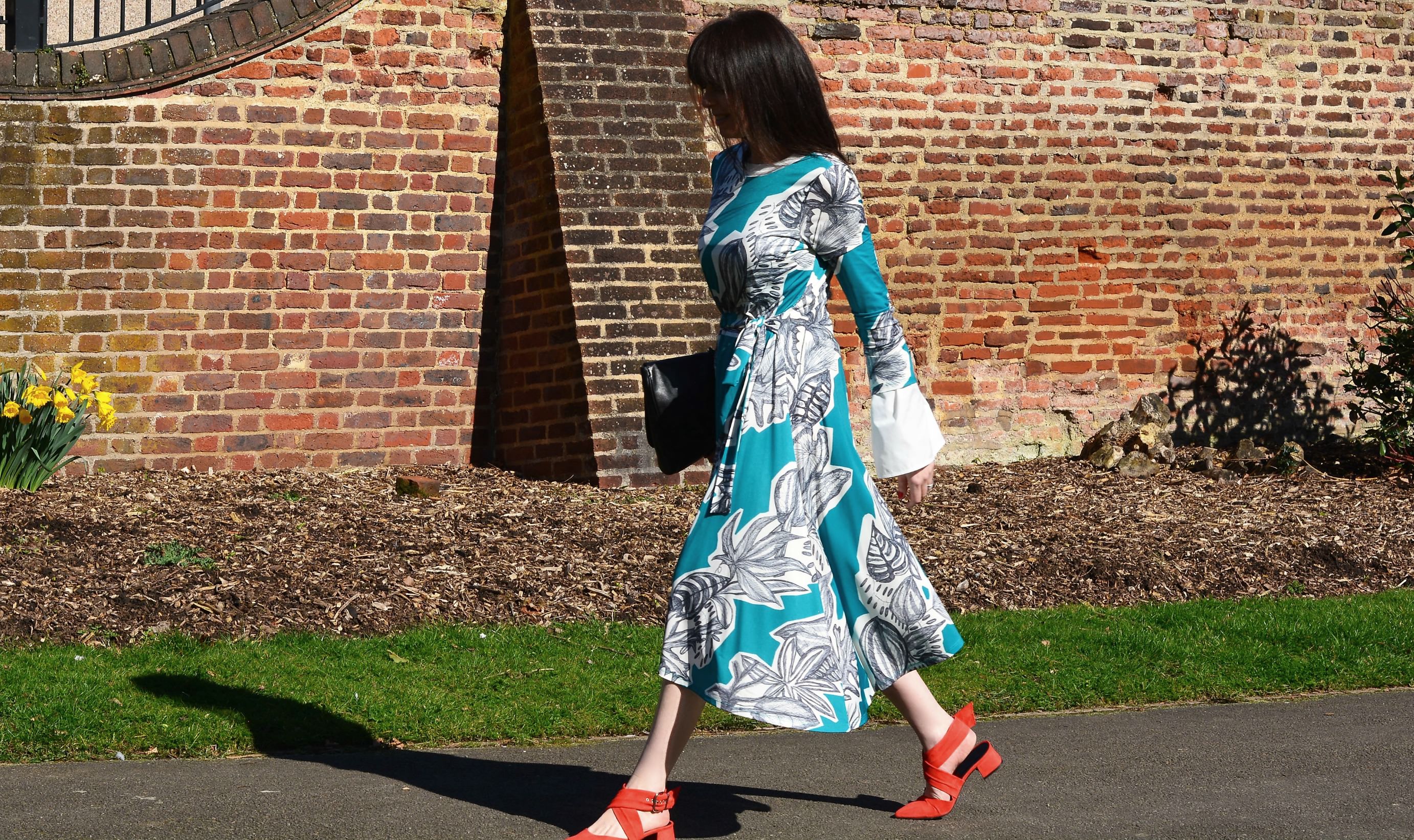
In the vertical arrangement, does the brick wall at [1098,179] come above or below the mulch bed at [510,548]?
above

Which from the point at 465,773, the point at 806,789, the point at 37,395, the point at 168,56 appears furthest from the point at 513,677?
the point at 168,56

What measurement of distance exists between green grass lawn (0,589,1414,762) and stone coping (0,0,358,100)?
3883 mm

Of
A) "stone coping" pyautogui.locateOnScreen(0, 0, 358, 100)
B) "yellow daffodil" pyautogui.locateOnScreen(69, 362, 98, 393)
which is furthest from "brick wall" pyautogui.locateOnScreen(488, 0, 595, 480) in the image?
"yellow daffodil" pyautogui.locateOnScreen(69, 362, 98, 393)

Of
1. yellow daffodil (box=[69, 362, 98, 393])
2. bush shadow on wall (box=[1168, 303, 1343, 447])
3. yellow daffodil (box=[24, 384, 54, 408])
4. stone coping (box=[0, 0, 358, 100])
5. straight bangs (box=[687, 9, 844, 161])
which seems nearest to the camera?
straight bangs (box=[687, 9, 844, 161])

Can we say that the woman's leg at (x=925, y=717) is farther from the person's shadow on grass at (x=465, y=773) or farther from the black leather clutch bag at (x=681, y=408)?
the black leather clutch bag at (x=681, y=408)

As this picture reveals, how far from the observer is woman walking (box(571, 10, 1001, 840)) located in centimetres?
300

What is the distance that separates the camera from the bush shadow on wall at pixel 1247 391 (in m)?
9.58

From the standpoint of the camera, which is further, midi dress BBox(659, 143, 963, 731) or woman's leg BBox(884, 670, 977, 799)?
woman's leg BBox(884, 670, 977, 799)

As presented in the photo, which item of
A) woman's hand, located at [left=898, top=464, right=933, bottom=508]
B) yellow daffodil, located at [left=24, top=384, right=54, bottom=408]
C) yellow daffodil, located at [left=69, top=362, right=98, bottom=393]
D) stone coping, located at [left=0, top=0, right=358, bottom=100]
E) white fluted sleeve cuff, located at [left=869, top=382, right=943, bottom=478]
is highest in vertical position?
stone coping, located at [left=0, top=0, right=358, bottom=100]

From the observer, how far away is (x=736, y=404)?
10.2ft

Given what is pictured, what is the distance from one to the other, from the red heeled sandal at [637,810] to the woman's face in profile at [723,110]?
1.53 m

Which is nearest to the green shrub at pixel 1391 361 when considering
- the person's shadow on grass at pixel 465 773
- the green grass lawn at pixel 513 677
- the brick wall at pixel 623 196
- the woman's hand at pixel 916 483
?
the green grass lawn at pixel 513 677

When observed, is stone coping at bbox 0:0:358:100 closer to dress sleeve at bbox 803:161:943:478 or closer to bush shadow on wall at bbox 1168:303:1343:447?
dress sleeve at bbox 803:161:943:478

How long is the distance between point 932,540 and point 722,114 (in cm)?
372
